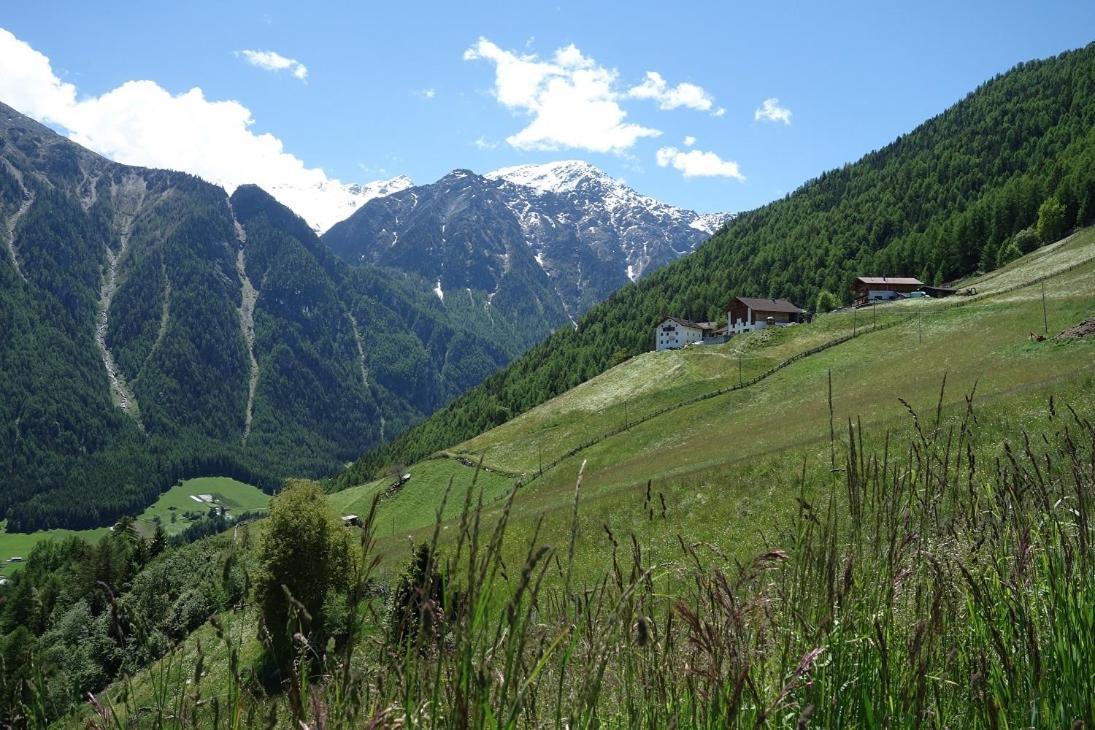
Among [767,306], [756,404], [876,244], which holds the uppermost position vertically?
[876,244]

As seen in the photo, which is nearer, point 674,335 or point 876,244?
point 674,335

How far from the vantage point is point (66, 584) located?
77.2m

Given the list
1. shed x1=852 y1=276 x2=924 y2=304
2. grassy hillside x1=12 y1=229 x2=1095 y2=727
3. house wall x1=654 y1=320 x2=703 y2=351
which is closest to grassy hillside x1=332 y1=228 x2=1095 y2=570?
grassy hillside x1=12 y1=229 x2=1095 y2=727

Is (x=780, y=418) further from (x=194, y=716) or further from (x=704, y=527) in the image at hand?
(x=194, y=716)

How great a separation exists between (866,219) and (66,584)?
18420 centimetres

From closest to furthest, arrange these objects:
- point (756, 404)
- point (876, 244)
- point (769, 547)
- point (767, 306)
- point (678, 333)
A: point (769, 547)
point (756, 404)
point (767, 306)
point (678, 333)
point (876, 244)

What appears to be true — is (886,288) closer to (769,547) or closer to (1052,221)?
(1052,221)

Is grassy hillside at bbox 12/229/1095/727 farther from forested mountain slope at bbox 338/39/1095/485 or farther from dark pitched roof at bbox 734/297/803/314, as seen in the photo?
forested mountain slope at bbox 338/39/1095/485

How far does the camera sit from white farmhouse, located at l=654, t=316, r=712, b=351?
471ft

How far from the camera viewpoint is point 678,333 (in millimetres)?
146250

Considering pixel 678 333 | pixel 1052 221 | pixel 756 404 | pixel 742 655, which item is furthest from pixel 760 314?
pixel 742 655

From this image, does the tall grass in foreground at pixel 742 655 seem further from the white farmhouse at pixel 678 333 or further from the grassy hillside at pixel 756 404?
the white farmhouse at pixel 678 333

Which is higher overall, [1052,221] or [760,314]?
[1052,221]

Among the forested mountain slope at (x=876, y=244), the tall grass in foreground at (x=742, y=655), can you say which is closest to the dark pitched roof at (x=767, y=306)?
the forested mountain slope at (x=876, y=244)
